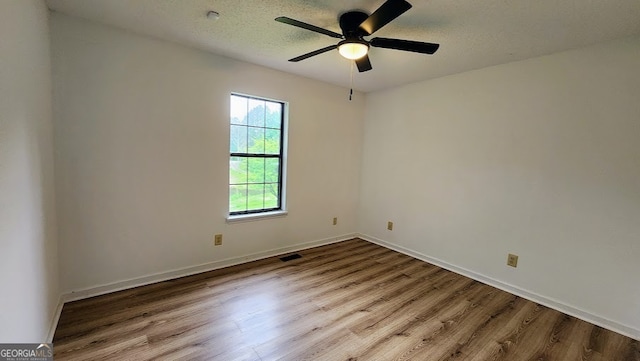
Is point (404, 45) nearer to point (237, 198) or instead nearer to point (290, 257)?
point (237, 198)

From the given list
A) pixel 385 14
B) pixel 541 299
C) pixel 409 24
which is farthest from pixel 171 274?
pixel 541 299

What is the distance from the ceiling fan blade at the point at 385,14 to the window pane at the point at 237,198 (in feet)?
6.90

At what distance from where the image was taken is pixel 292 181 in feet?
11.6

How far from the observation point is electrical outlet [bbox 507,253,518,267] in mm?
2729

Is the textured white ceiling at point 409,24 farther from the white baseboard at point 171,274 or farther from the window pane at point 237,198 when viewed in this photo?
the white baseboard at point 171,274

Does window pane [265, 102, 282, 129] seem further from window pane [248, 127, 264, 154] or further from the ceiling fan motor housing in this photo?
the ceiling fan motor housing

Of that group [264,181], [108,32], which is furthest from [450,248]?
[108,32]

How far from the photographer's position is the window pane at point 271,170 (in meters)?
3.40

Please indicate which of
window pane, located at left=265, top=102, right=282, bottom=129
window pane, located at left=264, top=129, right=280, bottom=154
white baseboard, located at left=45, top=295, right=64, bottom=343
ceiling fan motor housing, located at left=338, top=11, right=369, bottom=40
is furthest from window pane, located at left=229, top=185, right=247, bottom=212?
ceiling fan motor housing, located at left=338, top=11, right=369, bottom=40

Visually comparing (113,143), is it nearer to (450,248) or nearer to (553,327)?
(450,248)

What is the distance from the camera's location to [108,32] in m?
2.24

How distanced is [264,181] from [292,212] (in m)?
0.54

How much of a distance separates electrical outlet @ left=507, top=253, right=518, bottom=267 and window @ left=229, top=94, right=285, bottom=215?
2.55 metres

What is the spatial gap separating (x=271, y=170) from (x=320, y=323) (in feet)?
6.25
